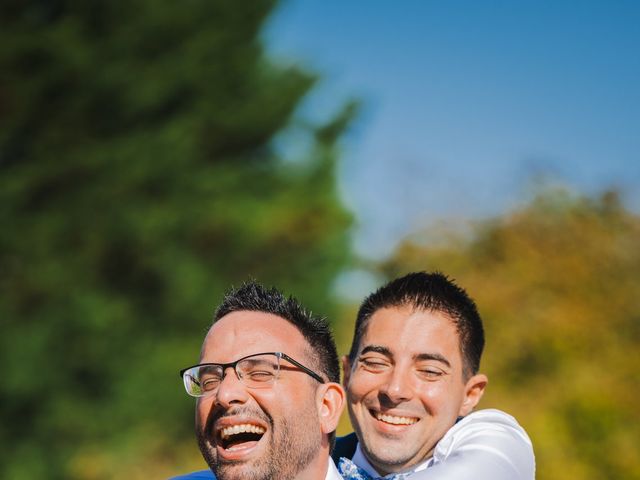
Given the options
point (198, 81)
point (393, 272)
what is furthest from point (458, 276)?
point (198, 81)

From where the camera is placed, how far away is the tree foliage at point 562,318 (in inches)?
355

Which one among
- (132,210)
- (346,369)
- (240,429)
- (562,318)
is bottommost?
(240,429)

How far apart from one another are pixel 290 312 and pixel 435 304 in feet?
2.35

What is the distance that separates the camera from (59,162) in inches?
578

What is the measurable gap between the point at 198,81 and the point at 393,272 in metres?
5.25

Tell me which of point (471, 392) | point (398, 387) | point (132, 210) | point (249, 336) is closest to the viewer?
point (249, 336)

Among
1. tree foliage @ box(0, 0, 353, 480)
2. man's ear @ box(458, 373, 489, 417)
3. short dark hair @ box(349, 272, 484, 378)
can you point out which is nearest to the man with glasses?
short dark hair @ box(349, 272, 484, 378)

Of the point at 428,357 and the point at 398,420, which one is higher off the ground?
the point at 428,357

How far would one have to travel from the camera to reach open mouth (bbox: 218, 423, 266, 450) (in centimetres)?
251

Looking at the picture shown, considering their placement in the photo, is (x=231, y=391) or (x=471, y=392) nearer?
(x=231, y=391)

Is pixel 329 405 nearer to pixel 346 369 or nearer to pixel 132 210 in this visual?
pixel 346 369

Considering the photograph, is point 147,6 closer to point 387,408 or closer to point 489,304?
point 489,304

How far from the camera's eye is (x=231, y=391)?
2527 mm

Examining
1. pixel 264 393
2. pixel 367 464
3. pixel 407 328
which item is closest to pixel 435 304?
pixel 407 328
